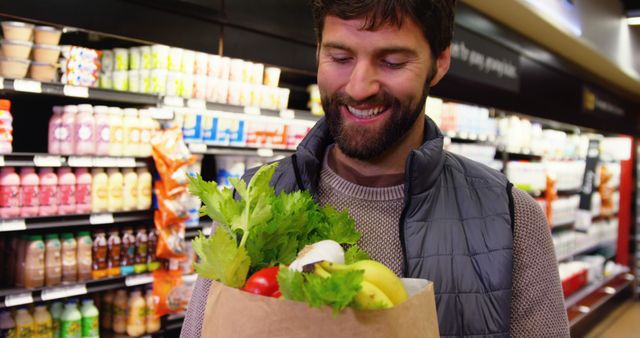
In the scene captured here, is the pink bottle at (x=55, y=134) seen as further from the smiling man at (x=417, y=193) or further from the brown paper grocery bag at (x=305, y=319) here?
the brown paper grocery bag at (x=305, y=319)

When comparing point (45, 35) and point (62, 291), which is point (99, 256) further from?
point (45, 35)

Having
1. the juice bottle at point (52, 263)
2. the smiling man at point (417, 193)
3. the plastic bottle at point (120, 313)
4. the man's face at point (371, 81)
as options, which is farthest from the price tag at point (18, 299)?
the man's face at point (371, 81)

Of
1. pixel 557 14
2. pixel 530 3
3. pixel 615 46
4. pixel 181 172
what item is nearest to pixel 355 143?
pixel 181 172

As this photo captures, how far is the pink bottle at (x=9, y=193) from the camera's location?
3.29m

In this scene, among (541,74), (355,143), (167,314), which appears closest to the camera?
(355,143)

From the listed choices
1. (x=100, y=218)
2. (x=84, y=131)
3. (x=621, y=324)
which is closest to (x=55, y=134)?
(x=84, y=131)

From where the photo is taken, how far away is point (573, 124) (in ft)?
31.1

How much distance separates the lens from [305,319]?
830 mm

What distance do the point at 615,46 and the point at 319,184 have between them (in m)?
8.29

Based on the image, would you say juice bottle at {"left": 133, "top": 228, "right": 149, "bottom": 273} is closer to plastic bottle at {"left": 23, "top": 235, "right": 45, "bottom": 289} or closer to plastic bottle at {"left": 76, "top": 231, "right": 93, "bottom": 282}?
plastic bottle at {"left": 76, "top": 231, "right": 93, "bottom": 282}

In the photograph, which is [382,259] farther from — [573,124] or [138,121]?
[573,124]

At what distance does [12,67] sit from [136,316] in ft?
5.45

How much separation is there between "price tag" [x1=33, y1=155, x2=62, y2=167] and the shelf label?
26.9 inches

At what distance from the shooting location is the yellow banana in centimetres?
86
